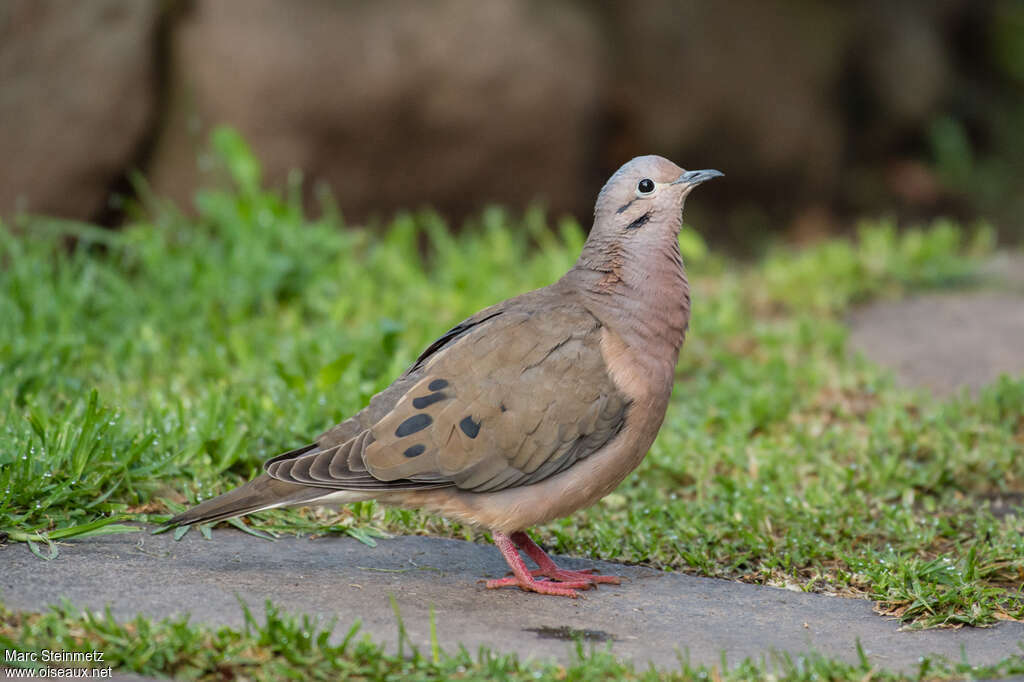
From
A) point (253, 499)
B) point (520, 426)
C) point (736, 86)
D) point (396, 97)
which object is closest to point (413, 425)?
point (520, 426)

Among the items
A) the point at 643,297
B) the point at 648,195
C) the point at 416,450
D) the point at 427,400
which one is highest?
the point at 648,195

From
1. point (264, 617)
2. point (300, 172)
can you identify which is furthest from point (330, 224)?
point (264, 617)

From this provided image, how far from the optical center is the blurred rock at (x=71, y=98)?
6.70 meters

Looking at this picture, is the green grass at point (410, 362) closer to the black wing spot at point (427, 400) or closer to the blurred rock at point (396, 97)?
the blurred rock at point (396, 97)

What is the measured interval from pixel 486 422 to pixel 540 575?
0.58 meters

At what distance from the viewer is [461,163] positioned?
7949mm

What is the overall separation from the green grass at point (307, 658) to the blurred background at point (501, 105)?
433cm

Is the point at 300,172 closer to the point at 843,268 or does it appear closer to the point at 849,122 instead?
the point at 843,268

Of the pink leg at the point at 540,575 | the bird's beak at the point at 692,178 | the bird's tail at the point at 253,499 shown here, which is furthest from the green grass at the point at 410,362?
the bird's beak at the point at 692,178

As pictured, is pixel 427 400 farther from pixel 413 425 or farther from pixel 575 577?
pixel 575 577

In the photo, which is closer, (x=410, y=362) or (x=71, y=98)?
(x=410, y=362)

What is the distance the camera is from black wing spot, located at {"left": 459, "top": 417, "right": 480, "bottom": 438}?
12.0ft

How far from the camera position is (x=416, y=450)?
3615 millimetres

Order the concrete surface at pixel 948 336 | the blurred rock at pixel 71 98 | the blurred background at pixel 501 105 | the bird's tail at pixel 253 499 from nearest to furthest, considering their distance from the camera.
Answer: the bird's tail at pixel 253 499 < the concrete surface at pixel 948 336 < the blurred rock at pixel 71 98 < the blurred background at pixel 501 105
